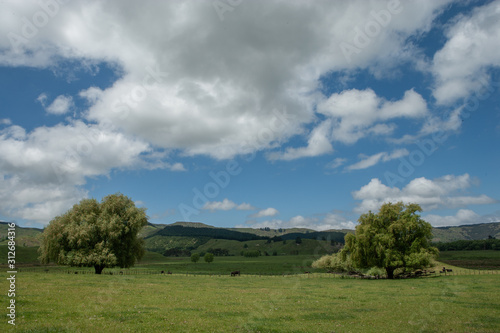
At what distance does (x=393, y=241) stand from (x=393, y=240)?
29 cm

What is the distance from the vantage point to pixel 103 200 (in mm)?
60125

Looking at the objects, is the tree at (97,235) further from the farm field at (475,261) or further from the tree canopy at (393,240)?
the farm field at (475,261)

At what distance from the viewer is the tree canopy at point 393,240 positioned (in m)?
55.0

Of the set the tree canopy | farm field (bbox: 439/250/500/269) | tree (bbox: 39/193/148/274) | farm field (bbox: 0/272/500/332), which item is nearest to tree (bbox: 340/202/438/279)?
the tree canopy

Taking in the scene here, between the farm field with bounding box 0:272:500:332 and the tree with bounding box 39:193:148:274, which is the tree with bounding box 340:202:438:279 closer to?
the farm field with bounding box 0:272:500:332

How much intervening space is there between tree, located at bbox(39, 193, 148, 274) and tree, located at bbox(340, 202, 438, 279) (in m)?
44.4

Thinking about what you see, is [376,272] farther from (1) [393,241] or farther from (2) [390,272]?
(1) [393,241]

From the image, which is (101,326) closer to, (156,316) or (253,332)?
(156,316)

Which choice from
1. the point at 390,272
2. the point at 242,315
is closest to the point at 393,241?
the point at 390,272

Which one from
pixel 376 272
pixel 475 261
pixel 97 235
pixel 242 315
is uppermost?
pixel 97 235

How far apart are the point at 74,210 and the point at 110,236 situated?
31.7 feet

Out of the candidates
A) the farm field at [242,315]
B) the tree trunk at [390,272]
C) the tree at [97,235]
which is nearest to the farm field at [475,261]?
the tree trunk at [390,272]

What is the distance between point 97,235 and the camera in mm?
56312

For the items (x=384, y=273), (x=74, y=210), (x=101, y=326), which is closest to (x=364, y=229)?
(x=384, y=273)
